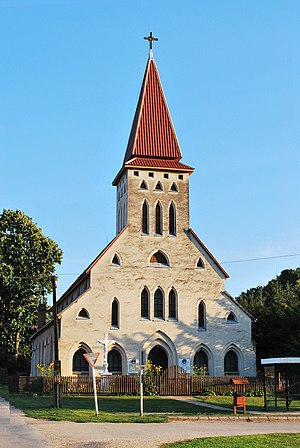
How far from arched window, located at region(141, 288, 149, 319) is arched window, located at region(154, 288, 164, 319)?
0.64 metres

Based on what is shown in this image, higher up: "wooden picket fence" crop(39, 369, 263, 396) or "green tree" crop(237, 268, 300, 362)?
"green tree" crop(237, 268, 300, 362)

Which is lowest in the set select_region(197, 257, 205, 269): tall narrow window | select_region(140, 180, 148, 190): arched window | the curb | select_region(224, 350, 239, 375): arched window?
the curb

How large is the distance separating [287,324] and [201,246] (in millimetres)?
8947

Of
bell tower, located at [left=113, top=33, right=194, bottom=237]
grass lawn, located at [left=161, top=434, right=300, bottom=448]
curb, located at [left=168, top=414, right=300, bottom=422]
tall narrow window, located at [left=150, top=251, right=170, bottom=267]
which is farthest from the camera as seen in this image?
bell tower, located at [left=113, top=33, right=194, bottom=237]

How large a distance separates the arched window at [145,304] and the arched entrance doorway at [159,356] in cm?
253

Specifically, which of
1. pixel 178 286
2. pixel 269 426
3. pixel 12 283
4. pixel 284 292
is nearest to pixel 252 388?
pixel 178 286

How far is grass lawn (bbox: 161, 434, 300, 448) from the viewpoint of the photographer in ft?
52.7

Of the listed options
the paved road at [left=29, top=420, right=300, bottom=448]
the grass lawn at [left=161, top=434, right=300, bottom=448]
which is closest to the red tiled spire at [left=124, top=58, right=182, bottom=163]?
the paved road at [left=29, top=420, right=300, bottom=448]

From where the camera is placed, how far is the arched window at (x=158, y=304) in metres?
47.5

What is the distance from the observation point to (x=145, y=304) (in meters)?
47.4

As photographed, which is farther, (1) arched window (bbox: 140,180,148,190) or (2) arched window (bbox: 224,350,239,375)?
(1) arched window (bbox: 140,180,148,190)

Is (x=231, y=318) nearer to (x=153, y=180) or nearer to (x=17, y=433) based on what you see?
(x=153, y=180)

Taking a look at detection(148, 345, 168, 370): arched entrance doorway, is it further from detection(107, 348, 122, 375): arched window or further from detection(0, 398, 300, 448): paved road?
detection(0, 398, 300, 448): paved road

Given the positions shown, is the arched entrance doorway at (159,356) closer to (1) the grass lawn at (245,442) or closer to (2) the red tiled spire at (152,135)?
(2) the red tiled spire at (152,135)
